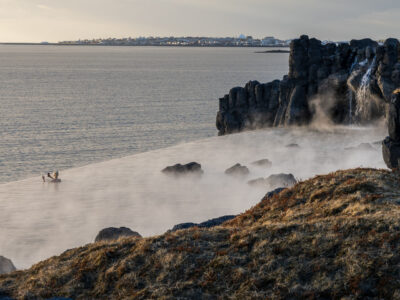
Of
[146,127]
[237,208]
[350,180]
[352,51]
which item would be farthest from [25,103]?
[350,180]

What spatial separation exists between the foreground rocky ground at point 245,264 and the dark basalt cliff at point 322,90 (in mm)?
51804

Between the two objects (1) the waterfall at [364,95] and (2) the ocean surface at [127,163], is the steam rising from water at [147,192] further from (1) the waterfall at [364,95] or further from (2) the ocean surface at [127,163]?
(1) the waterfall at [364,95]

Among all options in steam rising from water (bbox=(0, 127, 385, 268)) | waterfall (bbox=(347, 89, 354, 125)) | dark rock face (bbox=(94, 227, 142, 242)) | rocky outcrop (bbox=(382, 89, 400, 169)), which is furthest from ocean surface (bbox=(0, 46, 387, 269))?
rocky outcrop (bbox=(382, 89, 400, 169))

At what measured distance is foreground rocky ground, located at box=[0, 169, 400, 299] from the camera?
48.8 feet

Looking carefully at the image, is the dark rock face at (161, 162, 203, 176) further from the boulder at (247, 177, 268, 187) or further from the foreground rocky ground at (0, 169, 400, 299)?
the foreground rocky ground at (0, 169, 400, 299)

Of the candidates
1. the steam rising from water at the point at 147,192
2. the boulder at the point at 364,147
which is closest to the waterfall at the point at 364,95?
the steam rising from water at the point at 147,192

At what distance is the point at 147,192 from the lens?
46.0 metres

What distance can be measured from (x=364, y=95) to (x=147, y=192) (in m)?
39.0

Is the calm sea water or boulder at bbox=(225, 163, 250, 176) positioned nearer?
boulder at bbox=(225, 163, 250, 176)

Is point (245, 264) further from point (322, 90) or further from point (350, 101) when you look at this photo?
point (322, 90)

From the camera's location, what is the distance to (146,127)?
92.9 metres

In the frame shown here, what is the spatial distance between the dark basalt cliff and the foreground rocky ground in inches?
2040

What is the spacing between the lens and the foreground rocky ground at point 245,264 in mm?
14859

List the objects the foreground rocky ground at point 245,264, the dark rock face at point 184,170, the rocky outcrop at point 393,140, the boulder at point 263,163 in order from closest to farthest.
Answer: the foreground rocky ground at point 245,264, the rocky outcrop at point 393,140, the dark rock face at point 184,170, the boulder at point 263,163
